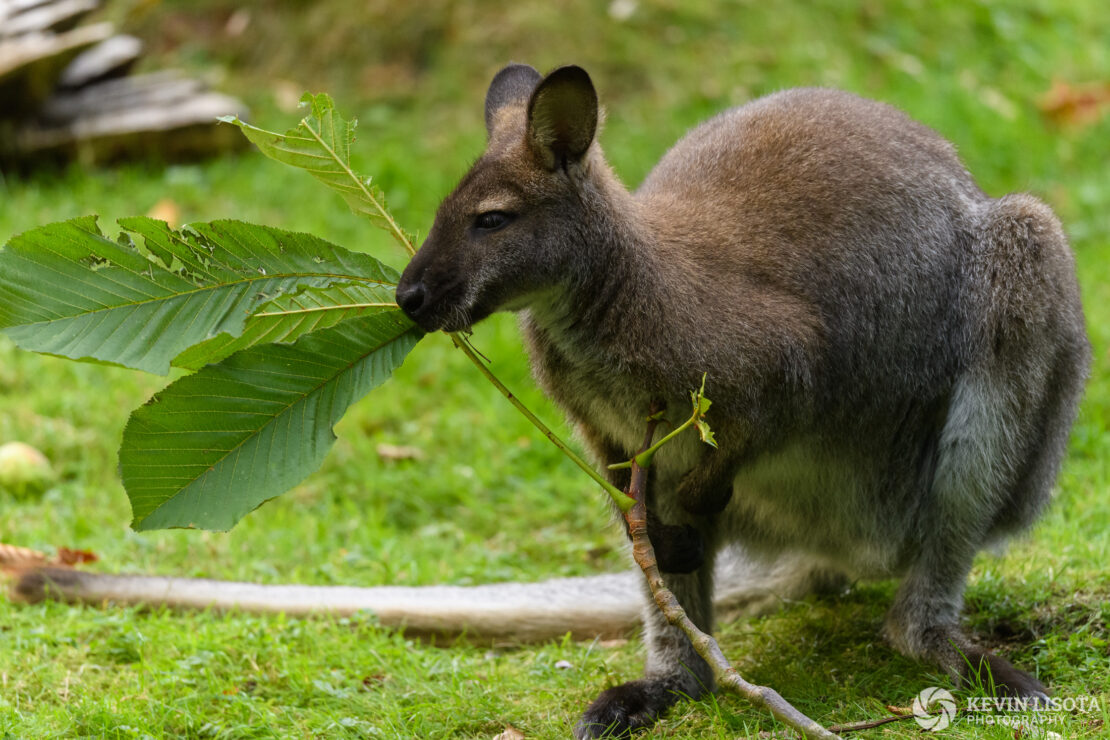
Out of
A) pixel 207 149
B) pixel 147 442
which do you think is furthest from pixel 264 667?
pixel 207 149

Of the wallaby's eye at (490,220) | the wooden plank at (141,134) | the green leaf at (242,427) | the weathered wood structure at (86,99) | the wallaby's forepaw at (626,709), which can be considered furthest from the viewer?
the wooden plank at (141,134)

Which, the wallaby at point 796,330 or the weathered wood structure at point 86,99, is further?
the weathered wood structure at point 86,99

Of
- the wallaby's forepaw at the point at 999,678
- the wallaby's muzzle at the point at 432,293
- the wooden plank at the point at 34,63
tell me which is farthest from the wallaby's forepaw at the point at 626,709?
the wooden plank at the point at 34,63

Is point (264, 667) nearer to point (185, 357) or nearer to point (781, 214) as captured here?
point (185, 357)

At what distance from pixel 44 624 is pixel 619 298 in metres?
2.04

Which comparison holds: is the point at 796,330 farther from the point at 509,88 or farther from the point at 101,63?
the point at 101,63

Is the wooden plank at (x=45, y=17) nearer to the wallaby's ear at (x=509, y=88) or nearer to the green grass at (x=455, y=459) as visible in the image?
the green grass at (x=455, y=459)

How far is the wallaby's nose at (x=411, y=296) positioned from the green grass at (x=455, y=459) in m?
1.11

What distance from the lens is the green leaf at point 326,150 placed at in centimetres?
312

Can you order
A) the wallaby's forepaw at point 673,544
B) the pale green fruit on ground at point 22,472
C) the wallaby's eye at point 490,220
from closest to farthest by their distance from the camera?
the wallaby's eye at point 490,220 → the wallaby's forepaw at point 673,544 → the pale green fruit on ground at point 22,472

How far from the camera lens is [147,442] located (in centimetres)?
→ 294

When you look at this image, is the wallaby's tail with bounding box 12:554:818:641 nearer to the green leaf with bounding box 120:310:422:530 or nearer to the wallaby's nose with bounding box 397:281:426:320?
the green leaf with bounding box 120:310:422:530

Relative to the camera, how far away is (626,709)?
11.3ft

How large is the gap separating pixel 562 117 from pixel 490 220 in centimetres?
31
